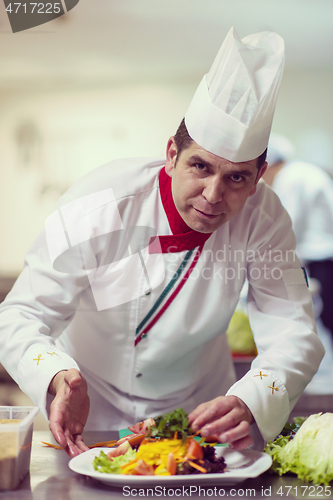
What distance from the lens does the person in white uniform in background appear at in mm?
3061

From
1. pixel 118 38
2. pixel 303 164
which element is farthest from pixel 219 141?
pixel 303 164

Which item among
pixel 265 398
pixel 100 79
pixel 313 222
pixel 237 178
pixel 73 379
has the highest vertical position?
pixel 100 79

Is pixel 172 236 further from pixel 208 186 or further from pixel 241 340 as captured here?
pixel 241 340

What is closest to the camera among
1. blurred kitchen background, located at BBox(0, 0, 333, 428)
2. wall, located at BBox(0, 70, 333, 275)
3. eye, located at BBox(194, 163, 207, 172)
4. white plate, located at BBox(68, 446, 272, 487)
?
white plate, located at BBox(68, 446, 272, 487)

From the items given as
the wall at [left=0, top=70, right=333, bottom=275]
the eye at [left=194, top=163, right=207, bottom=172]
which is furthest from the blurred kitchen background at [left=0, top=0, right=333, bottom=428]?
the eye at [left=194, top=163, right=207, bottom=172]

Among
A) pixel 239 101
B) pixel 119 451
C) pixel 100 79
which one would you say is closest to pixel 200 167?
pixel 239 101

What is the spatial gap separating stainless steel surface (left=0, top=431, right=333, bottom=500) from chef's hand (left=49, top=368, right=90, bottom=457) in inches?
2.5

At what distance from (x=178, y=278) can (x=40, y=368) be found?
49 centimetres

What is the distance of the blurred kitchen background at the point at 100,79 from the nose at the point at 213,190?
1.32 meters

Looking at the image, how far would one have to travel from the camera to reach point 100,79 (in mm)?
3029

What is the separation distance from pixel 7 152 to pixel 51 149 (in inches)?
11.4

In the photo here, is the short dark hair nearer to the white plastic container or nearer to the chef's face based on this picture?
the chef's face

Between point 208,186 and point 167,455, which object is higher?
point 208,186

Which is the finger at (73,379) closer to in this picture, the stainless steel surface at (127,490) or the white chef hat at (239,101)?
the stainless steel surface at (127,490)
